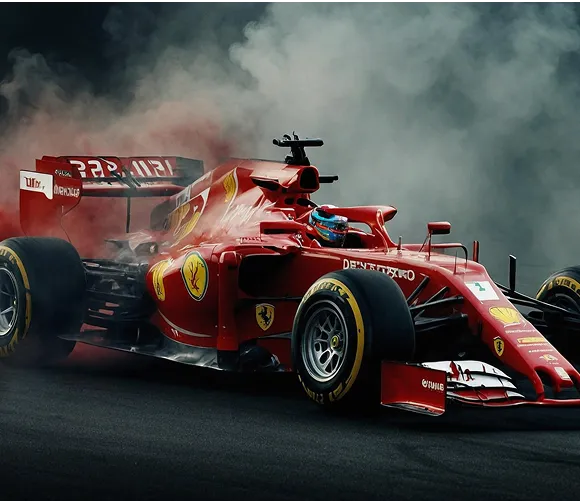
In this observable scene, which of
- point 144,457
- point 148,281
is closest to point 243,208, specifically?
point 148,281

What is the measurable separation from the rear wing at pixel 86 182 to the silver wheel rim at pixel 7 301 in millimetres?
955

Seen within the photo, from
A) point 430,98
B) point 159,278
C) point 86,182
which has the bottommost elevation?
point 159,278

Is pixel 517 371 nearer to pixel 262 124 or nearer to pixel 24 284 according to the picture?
pixel 24 284

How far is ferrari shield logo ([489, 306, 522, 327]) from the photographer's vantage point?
8305 millimetres

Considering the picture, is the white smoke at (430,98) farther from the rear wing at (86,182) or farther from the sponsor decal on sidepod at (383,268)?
the sponsor decal on sidepod at (383,268)

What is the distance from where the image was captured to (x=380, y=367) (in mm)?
7902

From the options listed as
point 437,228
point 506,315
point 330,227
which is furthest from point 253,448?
point 330,227

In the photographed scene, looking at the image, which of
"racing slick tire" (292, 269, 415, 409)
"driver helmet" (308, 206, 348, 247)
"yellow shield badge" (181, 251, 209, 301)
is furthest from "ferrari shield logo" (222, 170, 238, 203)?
"racing slick tire" (292, 269, 415, 409)

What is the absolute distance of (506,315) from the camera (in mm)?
8367

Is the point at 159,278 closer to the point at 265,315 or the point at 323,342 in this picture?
the point at 265,315

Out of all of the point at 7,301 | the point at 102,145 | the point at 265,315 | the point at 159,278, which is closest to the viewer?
the point at 265,315

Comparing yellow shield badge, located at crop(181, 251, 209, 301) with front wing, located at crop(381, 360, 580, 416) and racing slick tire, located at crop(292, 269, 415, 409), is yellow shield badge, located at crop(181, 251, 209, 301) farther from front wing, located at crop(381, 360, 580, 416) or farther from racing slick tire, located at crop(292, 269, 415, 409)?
front wing, located at crop(381, 360, 580, 416)

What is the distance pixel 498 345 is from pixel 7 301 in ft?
15.8

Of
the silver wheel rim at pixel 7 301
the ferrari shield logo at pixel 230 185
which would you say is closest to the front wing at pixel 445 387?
the ferrari shield logo at pixel 230 185
